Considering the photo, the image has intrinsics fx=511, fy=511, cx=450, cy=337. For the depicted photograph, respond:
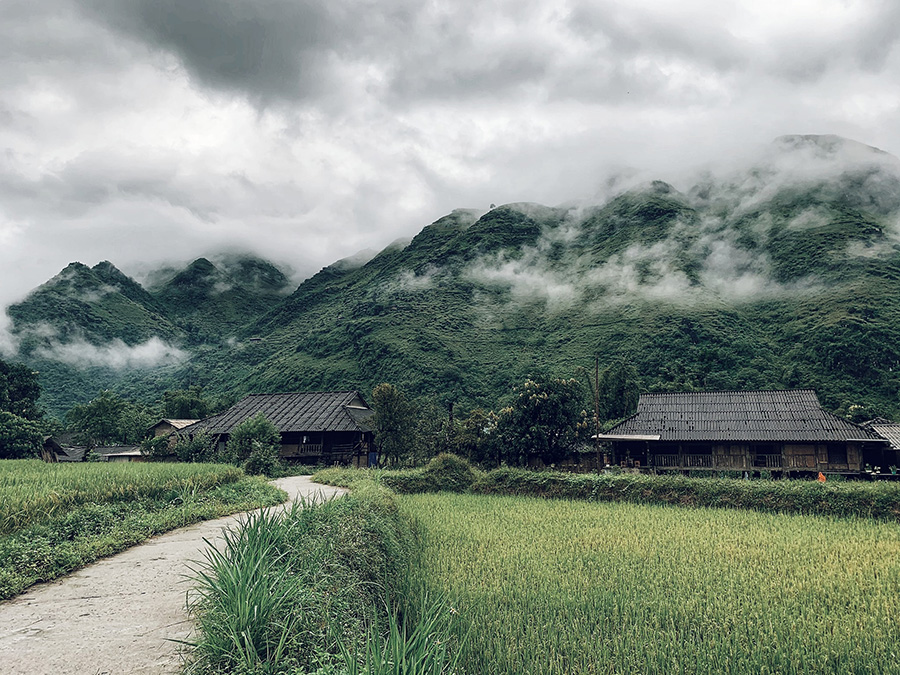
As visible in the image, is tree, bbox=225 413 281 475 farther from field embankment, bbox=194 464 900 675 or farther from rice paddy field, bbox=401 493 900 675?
field embankment, bbox=194 464 900 675

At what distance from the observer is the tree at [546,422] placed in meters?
28.2

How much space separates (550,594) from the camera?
268 inches

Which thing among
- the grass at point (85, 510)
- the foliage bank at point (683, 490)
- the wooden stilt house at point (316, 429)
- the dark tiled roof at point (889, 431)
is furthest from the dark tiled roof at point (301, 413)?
the dark tiled roof at point (889, 431)

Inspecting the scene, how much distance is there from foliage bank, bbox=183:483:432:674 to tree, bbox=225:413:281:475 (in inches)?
837

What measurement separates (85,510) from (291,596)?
22.6 feet

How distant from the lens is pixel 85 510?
28.9 ft

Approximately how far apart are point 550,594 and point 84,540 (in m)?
6.87

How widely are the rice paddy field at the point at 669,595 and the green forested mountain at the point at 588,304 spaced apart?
149 ft

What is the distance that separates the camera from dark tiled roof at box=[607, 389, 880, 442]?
28328 mm

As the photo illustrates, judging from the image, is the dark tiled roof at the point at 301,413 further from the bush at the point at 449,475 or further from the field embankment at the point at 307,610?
the field embankment at the point at 307,610

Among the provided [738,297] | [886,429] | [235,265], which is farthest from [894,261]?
[235,265]

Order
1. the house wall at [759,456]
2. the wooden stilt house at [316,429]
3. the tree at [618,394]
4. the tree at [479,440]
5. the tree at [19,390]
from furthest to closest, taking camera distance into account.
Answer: the tree at [618,394], the tree at [19,390], the wooden stilt house at [316,429], the tree at [479,440], the house wall at [759,456]

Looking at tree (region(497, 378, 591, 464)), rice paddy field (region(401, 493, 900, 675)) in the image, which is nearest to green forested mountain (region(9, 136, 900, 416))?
tree (region(497, 378, 591, 464))

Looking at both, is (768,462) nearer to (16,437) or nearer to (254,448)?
(254,448)
